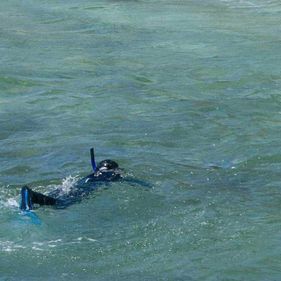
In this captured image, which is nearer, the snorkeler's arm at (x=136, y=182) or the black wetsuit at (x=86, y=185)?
the black wetsuit at (x=86, y=185)

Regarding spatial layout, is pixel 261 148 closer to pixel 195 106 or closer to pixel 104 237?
pixel 195 106

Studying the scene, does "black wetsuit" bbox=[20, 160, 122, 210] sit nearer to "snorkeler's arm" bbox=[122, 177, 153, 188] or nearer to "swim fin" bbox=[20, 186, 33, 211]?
"swim fin" bbox=[20, 186, 33, 211]

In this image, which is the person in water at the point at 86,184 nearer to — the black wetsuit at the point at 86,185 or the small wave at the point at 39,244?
the black wetsuit at the point at 86,185

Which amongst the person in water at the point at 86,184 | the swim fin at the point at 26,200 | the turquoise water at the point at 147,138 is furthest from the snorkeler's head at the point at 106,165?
the swim fin at the point at 26,200

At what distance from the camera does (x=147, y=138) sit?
1293 cm

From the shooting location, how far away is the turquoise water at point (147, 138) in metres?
8.95

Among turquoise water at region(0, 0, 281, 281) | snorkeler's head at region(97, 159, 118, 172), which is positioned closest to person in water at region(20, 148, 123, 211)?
snorkeler's head at region(97, 159, 118, 172)

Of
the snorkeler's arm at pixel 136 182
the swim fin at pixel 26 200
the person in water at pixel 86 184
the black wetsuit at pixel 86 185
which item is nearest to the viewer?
the swim fin at pixel 26 200

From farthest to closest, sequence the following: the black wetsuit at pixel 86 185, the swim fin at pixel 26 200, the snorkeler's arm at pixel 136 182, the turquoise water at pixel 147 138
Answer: the snorkeler's arm at pixel 136 182
the black wetsuit at pixel 86 185
the swim fin at pixel 26 200
the turquoise water at pixel 147 138

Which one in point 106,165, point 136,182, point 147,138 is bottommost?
point 147,138

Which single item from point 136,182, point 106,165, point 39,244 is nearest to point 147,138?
point 136,182

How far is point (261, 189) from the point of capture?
10.7 meters

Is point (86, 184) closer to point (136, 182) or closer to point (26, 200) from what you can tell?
point (136, 182)

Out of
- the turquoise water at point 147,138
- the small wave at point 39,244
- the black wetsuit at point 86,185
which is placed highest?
the black wetsuit at point 86,185
